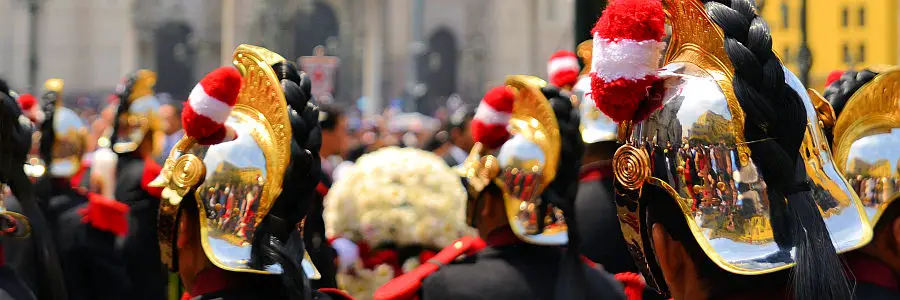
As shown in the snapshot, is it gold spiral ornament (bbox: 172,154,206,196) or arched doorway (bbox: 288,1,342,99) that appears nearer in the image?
gold spiral ornament (bbox: 172,154,206,196)

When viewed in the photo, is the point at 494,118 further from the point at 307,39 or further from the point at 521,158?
the point at 307,39

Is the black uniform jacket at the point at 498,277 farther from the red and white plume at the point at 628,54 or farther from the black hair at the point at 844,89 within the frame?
the red and white plume at the point at 628,54

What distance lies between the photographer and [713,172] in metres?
2.82

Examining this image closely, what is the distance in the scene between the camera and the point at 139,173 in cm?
855

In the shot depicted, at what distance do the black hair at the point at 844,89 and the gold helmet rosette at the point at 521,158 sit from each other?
1.20 metres

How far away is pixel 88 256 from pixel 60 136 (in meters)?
1.02

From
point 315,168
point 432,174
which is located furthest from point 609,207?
point 315,168

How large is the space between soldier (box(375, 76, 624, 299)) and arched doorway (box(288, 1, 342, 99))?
4471cm

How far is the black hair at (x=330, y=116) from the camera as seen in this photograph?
8.70 m

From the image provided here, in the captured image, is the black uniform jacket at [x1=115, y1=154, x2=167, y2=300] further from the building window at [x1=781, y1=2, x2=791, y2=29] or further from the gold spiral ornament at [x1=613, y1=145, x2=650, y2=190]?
the building window at [x1=781, y1=2, x2=791, y2=29]

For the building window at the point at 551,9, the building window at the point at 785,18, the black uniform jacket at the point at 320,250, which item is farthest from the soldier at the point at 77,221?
the building window at the point at 785,18

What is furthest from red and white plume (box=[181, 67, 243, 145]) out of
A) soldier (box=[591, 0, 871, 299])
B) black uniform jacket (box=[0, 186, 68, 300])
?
soldier (box=[591, 0, 871, 299])

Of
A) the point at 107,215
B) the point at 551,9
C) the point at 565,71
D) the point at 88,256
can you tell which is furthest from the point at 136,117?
the point at 551,9

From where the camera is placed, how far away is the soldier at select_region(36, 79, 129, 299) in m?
8.86
